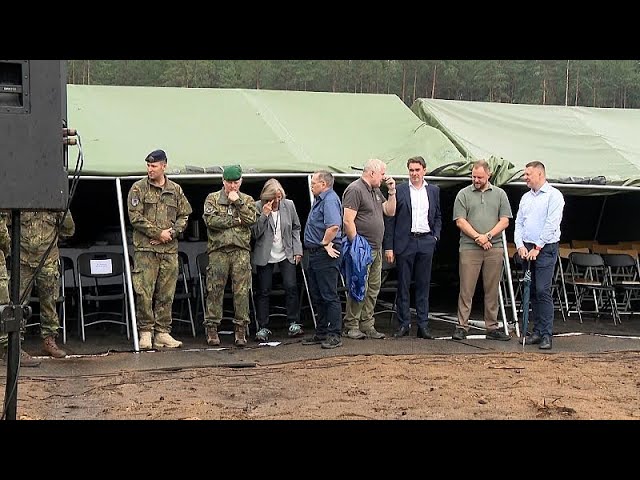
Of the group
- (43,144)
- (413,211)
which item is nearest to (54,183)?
(43,144)

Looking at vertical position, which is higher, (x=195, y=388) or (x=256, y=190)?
(x=256, y=190)

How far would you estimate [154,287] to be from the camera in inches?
336

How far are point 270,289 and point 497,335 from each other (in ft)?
7.53

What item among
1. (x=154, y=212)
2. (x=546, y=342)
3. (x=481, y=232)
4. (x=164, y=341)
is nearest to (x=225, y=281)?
(x=164, y=341)

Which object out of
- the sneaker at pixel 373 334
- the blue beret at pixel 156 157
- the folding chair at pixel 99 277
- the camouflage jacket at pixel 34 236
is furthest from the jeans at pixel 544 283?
the camouflage jacket at pixel 34 236

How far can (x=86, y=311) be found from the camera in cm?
1036

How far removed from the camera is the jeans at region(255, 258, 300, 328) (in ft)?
29.9

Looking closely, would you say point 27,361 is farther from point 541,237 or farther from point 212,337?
point 541,237

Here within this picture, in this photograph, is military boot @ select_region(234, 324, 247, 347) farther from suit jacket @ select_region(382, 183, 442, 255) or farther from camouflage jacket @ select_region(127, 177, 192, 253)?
suit jacket @ select_region(382, 183, 442, 255)

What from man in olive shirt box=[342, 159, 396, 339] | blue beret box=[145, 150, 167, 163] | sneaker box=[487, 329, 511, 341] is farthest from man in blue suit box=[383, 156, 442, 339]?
blue beret box=[145, 150, 167, 163]

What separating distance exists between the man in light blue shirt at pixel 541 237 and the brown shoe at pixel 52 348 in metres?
4.23
